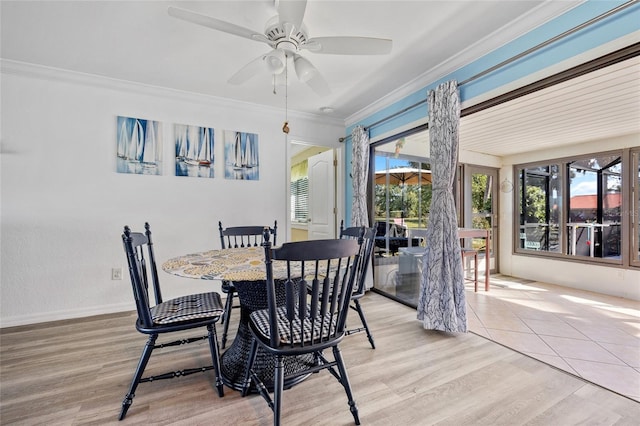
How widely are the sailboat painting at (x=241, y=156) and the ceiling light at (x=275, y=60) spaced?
1.78 meters

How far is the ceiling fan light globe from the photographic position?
197cm

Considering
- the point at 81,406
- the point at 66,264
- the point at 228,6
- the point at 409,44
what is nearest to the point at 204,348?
the point at 81,406

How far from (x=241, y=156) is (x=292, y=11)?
2.26 meters

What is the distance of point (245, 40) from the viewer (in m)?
2.32

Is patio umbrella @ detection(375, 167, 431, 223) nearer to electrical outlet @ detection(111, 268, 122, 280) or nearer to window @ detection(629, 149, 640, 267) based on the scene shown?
window @ detection(629, 149, 640, 267)

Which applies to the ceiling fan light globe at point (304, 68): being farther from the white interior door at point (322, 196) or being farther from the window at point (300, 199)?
the window at point (300, 199)

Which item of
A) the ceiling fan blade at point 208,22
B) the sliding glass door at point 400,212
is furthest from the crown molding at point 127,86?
the ceiling fan blade at point 208,22

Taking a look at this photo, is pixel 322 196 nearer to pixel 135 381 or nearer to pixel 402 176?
pixel 402 176

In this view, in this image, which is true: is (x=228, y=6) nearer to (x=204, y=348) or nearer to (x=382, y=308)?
(x=204, y=348)

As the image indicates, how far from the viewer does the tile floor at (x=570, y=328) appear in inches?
→ 77.0

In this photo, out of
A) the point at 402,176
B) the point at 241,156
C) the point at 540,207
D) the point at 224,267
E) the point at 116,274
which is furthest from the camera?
the point at 540,207

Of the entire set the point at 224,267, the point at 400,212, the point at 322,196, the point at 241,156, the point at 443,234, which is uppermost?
the point at 241,156

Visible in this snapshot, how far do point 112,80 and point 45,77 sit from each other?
543 mm

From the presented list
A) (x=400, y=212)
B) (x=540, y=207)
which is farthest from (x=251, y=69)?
(x=540, y=207)
